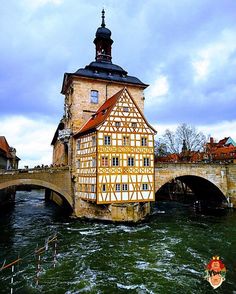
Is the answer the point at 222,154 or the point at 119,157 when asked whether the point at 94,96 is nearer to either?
the point at 119,157

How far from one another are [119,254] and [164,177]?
12.9m

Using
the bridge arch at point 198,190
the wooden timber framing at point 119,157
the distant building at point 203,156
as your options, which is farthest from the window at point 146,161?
the distant building at point 203,156

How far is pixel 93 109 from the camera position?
2648 cm

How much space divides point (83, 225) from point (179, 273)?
10686 mm

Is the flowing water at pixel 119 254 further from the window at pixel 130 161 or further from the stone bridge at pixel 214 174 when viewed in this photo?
the stone bridge at pixel 214 174

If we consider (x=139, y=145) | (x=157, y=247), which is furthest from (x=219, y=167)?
(x=157, y=247)

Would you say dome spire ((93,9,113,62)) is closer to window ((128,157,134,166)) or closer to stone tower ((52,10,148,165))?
stone tower ((52,10,148,165))

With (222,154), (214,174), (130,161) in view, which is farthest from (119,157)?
(222,154)

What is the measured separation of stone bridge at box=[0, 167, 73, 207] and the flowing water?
2.73 metres

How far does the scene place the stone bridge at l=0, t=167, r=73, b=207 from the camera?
21.1 meters

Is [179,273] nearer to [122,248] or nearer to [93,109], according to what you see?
[122,248]

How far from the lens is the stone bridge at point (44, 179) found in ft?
69.3

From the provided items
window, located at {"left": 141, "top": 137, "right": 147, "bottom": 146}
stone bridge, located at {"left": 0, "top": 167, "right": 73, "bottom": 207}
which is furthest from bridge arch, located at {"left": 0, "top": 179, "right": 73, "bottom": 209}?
window, located at {"left": 141, "top": 137, "right": 147, "bottom": 146}

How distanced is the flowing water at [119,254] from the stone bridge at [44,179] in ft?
8.97
